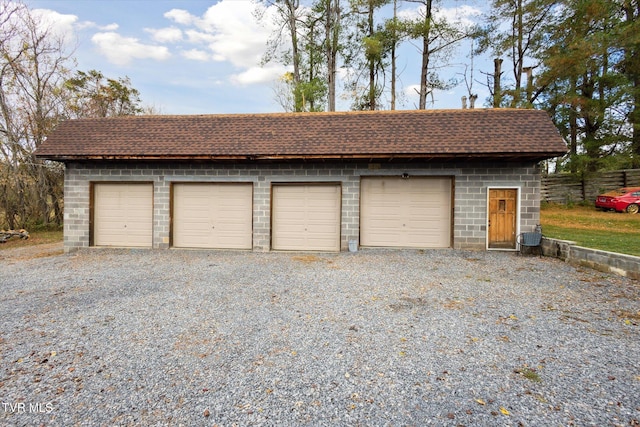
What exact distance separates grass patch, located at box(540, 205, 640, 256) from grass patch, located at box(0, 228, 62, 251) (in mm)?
18565

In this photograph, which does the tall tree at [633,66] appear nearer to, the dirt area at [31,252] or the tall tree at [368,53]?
the tall tree at [368,53]

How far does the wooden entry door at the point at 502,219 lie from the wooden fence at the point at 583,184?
40.9 ft

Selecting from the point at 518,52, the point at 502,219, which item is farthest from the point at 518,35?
the point at 502,219

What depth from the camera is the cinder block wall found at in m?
9.02

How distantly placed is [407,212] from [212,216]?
6.18 m

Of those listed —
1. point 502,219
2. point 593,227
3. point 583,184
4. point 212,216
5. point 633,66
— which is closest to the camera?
point 502,219

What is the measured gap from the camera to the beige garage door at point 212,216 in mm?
9789

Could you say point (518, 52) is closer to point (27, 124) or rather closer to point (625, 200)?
point (625, 200)

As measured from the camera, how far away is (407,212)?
944cm

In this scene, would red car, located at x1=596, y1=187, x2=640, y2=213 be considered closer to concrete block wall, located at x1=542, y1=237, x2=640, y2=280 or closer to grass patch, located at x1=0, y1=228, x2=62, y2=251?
concrete block wall, located at x1=542, y1=237, x2=640, y2=280

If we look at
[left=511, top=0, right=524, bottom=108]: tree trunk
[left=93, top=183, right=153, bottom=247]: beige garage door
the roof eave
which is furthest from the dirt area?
[left=511, top=0, right=524, bottom=108]: tree trunk

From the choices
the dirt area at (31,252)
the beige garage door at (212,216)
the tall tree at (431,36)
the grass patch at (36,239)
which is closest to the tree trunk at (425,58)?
the tall tree at (431,36)

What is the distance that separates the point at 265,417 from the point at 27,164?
61.7 ft

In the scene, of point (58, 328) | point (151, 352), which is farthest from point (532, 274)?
point (58, 328)
